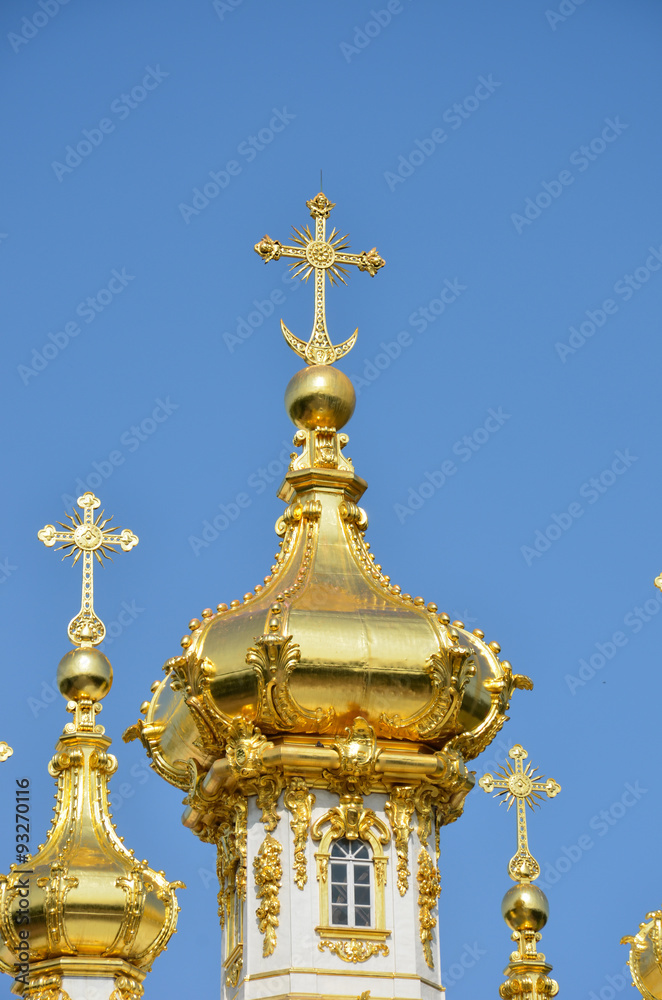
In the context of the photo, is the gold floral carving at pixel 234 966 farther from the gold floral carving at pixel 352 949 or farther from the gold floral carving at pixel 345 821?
the gold floral carving at pixel 345 821

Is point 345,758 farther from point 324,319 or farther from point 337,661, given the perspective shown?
point 324,319

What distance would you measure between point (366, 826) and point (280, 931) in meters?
1.59

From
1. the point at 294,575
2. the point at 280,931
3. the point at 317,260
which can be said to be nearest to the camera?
the point at 280,931

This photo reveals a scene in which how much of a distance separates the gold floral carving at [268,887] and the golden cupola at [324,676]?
989 mm

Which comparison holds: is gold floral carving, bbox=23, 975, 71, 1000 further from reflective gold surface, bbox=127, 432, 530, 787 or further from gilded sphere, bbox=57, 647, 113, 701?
gilded sphere, bbox=57, 647, 113, 701

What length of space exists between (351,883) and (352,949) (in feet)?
2.74

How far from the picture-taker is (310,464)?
100 ft

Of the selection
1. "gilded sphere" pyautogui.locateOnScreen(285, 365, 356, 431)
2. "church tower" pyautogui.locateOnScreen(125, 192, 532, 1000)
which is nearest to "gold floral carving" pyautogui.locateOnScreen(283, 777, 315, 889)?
"church tower" pyautogui.locateOnScreen(125, 192, 532, 1000)

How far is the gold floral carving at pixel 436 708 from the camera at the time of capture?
27.9m

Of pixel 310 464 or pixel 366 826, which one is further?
pixel 310 464

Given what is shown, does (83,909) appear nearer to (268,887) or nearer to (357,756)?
(268,887)

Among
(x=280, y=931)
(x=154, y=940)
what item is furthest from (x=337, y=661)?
(x=154, y=940)

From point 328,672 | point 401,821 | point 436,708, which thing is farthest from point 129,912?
point 436,708

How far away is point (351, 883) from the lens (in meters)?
27.4
